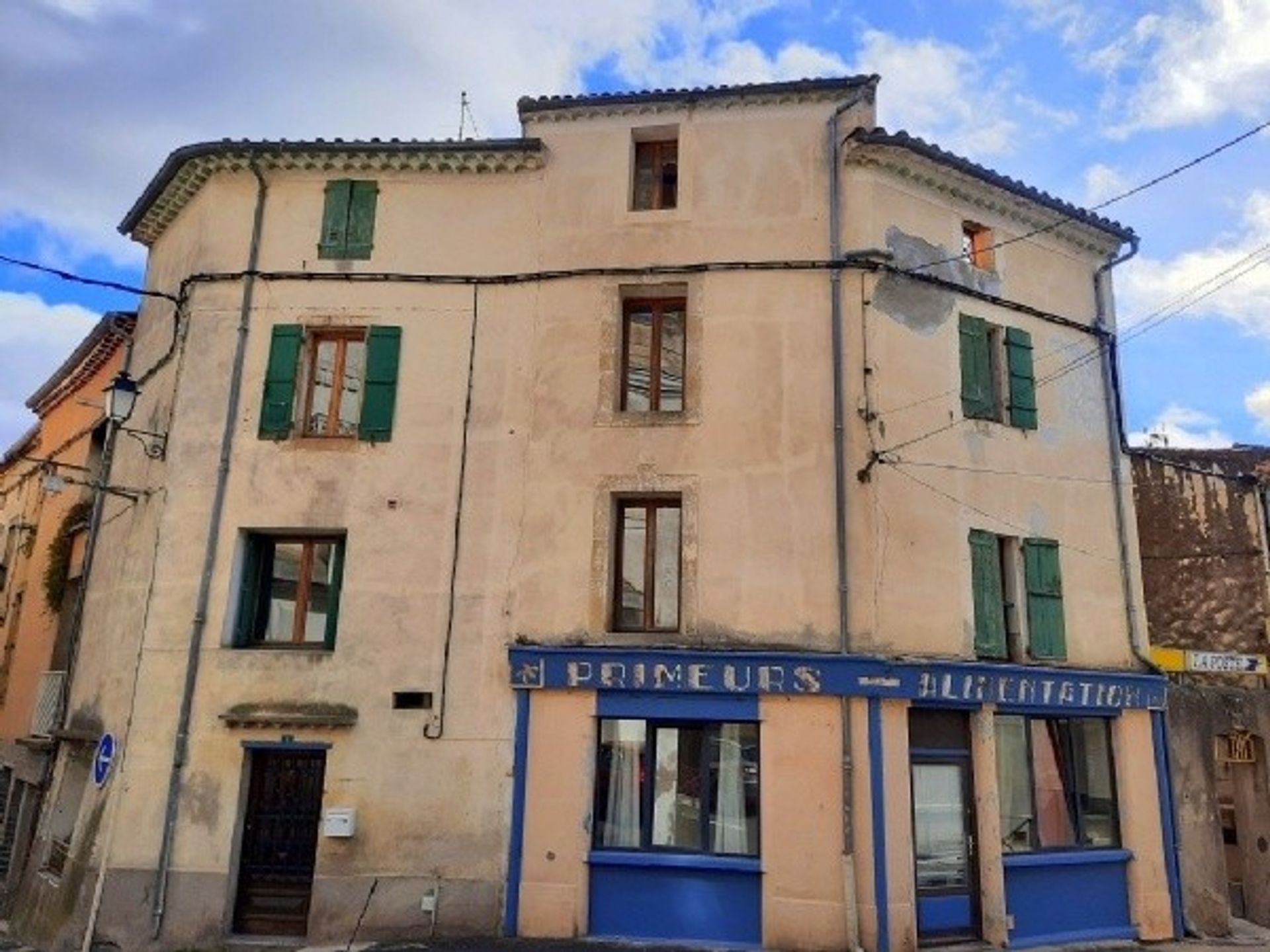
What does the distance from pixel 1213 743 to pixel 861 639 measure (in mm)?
Answer: 6464

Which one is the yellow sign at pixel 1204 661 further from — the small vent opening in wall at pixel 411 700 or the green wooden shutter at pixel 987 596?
the small vent opening in wall at pixel 411 700

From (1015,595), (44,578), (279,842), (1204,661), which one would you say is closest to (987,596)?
(1015,595)

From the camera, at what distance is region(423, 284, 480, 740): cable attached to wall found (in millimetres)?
11791

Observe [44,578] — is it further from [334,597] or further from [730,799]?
[730,799]

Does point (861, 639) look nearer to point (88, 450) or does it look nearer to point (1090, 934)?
point (1090, 934)

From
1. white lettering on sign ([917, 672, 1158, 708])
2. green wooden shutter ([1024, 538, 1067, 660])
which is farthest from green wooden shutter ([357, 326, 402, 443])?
green wooden shutter ([1024, 538, 1067, 660])

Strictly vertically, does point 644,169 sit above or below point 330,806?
above

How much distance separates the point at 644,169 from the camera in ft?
44.8

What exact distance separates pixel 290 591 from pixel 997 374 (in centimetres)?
1028

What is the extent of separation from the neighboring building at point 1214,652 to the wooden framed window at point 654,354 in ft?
27.2

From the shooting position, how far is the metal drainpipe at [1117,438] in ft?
44.7

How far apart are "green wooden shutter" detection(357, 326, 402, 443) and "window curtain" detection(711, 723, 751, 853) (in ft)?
19.4

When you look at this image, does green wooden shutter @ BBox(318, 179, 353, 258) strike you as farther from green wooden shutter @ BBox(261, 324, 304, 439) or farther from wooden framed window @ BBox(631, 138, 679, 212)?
wooden framed window @ BBox(631, 138, 679, 212)

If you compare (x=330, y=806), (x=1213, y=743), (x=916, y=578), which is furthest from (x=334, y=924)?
(x=1213, y=743)
